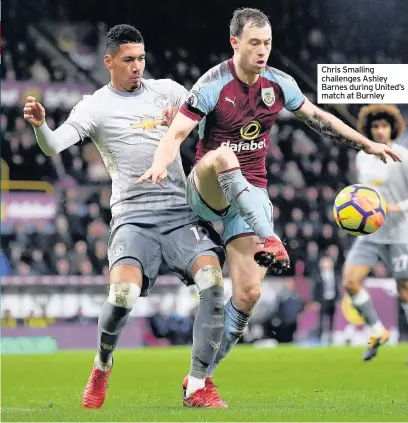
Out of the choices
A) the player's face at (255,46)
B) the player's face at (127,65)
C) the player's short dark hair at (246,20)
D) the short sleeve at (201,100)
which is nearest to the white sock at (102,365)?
the short sleeve at (201,100)

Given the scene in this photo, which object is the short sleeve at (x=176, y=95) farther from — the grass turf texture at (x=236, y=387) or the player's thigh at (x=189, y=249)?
the grass turf texture at (x=236, y=387)

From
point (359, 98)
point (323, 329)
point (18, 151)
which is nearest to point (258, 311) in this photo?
point (323, 329)

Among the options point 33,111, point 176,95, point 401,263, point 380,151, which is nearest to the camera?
point 33,111

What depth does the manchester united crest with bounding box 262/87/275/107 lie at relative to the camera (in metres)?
6.23

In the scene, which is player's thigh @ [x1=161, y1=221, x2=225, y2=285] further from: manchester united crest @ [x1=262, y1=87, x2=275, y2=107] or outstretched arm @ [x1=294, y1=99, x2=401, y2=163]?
outstretched arm @ [x1=294, y1=99, x2=401, y2=163]

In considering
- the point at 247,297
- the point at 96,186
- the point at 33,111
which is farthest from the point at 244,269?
the point at 96,186

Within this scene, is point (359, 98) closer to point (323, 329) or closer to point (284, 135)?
point (323, 329)

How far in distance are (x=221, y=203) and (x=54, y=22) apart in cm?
1483

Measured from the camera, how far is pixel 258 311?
51.9 feet

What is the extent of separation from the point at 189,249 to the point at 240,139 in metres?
0.74

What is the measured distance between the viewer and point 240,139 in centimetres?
627

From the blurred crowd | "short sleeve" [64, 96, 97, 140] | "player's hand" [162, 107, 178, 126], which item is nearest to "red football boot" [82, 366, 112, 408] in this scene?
"short sleeve" [64, 96, 97, 140]

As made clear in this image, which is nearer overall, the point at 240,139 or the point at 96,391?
the point at 96,391

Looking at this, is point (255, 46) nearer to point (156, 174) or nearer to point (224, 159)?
point (224, 159)
